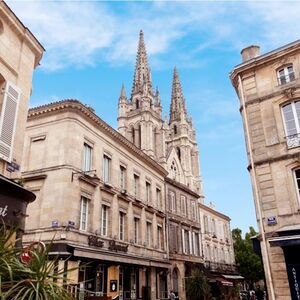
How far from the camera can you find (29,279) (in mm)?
4270

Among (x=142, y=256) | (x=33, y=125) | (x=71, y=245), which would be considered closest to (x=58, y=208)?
(x=71, y=245)

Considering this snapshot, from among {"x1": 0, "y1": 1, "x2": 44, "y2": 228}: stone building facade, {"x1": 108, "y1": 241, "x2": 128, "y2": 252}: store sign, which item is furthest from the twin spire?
{"x1": 0, "y1": 1, "x2": 44, "y2": 228}: stone building facade

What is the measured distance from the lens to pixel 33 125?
18.4 metres

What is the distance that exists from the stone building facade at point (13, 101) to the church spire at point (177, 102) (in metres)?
58.9

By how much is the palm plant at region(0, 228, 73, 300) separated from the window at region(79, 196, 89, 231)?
12286mm

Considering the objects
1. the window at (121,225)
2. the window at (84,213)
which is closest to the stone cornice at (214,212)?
the window at (121,225)

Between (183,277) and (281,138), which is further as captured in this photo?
(183,277)

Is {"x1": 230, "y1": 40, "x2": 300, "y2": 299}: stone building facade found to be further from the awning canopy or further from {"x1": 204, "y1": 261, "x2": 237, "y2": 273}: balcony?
{"x1": 204, "y1": 261, "x2": 237, "y2": 273}: balcony

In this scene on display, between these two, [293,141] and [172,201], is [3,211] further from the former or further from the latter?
[172,201]

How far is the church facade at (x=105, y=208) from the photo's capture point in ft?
52.9

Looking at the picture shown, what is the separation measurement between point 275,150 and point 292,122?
1.28 metres

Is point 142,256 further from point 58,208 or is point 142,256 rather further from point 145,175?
point 58,208

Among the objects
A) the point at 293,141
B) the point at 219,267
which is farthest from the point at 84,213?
the point at 219,267

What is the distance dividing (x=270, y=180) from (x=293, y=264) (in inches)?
121
